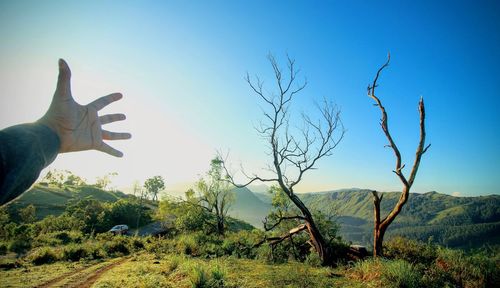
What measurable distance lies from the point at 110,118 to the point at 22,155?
4.04 feet

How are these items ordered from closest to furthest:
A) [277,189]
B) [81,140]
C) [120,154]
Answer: [81,140]
[120,154]
[277,189]

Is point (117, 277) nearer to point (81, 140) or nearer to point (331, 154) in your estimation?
point (81, 140)

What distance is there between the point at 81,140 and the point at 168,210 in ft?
128

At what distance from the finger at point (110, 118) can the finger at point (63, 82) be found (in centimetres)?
45

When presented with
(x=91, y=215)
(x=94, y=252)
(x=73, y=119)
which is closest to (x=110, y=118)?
(x=73, y=119)

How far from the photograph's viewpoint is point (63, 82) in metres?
2.27

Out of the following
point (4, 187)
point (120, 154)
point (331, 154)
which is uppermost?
point (331, 154)

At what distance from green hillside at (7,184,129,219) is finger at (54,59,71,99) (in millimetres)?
65208

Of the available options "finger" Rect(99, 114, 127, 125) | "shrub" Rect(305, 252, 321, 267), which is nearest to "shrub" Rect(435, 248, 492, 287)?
"shrub" Rect(305, 252, 321, 267)

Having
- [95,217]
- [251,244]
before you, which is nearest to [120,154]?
[251,244]

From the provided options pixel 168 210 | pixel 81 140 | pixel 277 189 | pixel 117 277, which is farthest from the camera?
pixel 168 210

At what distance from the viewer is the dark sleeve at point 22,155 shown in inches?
62.1

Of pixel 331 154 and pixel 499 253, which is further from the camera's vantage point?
pixel 331 154

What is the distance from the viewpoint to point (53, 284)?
33.1 feet
